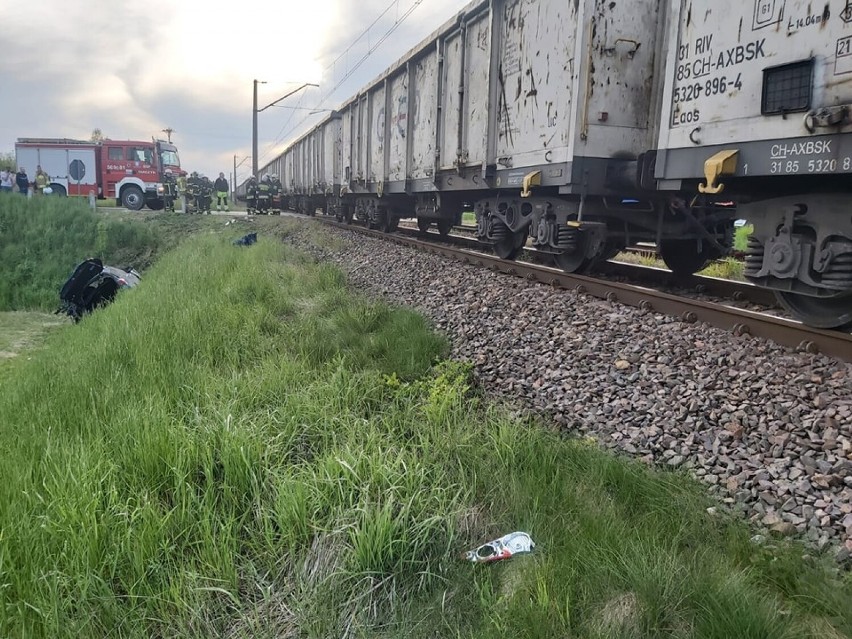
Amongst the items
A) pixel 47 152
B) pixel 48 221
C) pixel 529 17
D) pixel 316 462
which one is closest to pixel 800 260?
pixel 316 462

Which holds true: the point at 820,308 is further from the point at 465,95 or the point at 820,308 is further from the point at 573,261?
the point at 465,95

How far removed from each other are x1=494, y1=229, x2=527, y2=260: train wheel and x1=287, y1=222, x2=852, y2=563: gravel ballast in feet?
8.75

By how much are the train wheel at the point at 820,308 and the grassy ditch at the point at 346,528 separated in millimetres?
2474

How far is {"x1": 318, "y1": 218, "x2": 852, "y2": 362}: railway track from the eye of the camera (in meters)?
4.23

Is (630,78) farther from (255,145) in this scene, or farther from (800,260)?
(255,145)

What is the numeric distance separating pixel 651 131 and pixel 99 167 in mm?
30783

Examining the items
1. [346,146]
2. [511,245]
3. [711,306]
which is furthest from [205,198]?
[711,306]

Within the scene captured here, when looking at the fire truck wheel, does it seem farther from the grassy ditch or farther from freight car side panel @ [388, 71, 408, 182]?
the grassy ditch

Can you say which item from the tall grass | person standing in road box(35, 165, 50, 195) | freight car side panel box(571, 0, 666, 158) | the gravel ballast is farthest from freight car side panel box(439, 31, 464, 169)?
person standing in road box(35, 165, 50, 195)

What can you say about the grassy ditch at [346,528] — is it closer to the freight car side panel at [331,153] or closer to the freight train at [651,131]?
the freight train at [651,131]

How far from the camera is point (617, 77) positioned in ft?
22.3

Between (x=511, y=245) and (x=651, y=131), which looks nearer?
(x=651, y=131)

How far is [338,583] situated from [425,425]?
4.57ft

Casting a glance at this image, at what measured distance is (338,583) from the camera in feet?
7.64
